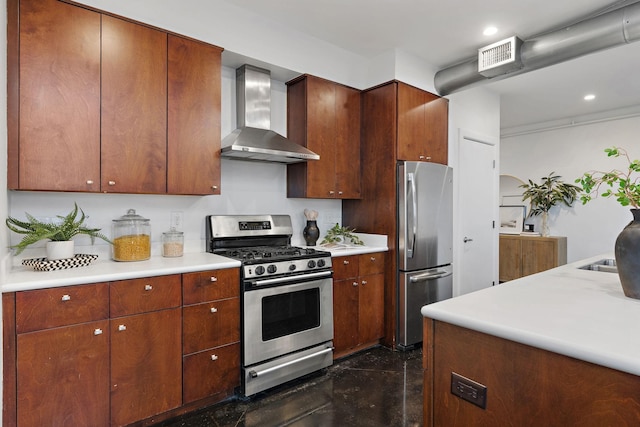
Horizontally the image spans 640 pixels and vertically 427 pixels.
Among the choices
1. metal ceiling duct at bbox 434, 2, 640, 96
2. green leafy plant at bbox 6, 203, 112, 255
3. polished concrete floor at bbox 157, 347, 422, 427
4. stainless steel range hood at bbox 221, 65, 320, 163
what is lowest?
polished concrete floor at bbox 157, 347, 422, 427

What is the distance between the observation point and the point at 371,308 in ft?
11.0

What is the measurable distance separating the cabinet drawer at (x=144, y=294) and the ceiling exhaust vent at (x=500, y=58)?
308 cm

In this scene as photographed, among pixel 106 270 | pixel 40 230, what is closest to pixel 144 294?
pixel 106 270

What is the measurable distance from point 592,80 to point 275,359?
4.56m

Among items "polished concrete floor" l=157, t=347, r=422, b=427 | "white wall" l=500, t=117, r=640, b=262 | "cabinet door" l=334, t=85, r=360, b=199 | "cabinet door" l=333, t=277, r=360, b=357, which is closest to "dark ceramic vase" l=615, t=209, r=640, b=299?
"polished concrete floor" l=157, t=347, r=422, b=427

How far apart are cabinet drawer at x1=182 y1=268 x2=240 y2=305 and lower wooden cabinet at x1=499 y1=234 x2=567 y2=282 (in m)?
4.91

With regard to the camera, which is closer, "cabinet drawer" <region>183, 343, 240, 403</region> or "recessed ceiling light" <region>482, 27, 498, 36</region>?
"cabinet drawer" <region>183, 343, 240, 403</region>

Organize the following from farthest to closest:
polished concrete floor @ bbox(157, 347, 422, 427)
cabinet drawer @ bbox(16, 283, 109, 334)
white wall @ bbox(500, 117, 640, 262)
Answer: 1. white wall @ bbox(500, 117, 640, 262)
2. polished concrete floor @ bbox(157, 347, 422, 427)
3. cabinet drawer @ bbox(16, 283, 109, 334)

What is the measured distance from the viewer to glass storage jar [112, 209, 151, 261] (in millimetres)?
2385

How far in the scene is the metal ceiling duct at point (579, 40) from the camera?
2512 millimetres

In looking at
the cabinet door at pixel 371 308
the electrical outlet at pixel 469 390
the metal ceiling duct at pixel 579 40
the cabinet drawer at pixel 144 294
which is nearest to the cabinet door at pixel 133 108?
the cabinet drawer at pixel 144 294

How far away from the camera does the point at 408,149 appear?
3482 millimetres

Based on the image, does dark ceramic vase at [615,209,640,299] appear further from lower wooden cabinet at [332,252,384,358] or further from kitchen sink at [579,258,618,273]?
lower wooden cabinet at [332,252,384,358]

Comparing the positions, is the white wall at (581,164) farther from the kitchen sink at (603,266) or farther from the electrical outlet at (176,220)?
the electrical outlet at (176,220)
